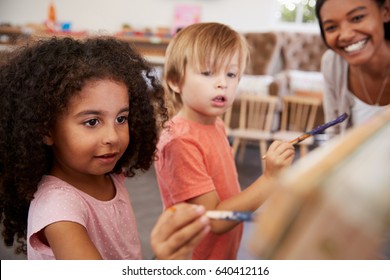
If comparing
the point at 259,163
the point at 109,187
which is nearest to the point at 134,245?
the point at 109,187

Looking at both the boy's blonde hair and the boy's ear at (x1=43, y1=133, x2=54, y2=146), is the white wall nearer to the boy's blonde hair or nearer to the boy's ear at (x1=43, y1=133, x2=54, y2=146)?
the boy's blonde hair

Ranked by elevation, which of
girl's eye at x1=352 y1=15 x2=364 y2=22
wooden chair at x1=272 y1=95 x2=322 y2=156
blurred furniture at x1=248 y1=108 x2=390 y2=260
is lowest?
wooden chair at x1=272 y1=95 x2=322 y2=156

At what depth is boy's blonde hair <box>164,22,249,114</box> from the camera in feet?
2.52

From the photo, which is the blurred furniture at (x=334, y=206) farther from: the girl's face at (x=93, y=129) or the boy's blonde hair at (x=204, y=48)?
the boy's blonde hair at (x=204, y=48)

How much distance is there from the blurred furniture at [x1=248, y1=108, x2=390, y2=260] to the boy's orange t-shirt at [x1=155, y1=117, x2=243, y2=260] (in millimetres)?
503

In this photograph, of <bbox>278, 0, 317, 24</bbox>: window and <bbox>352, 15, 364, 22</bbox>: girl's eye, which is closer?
<bbox>352, 15, 364, 22</bbox>: girl's eye

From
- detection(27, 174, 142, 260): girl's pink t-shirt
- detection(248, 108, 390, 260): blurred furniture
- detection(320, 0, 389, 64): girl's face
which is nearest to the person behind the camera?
detection(248, 108, 390, 260): blurred furniture

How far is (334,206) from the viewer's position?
0.70 ft

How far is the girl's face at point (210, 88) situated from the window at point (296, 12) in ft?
11.4

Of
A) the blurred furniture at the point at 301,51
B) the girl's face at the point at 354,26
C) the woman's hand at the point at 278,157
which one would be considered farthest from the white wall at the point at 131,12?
the woman's hand at the point at 278,157

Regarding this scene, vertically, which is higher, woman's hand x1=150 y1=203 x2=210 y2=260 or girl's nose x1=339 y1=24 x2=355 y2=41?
girl's nose x1=339 y1=24 x2=355 y2=41

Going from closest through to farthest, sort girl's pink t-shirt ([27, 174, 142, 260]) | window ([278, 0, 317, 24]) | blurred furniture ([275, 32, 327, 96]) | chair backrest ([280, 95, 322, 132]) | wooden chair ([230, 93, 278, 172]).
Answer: girl's pink t-shirt ([27, 174, 142, 260])
wooden chair ([230, 93, 278, 172])
chair backrest ([280, 95, 322, 132])
blurred furniture ([275, 32, 327, 96])
window ([278, 0, 317, 24])

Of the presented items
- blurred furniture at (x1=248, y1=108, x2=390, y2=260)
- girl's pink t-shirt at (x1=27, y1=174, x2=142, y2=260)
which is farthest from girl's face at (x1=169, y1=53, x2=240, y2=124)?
blurred furniture at (x1=248, y1=108, x2=390, y2=260)
